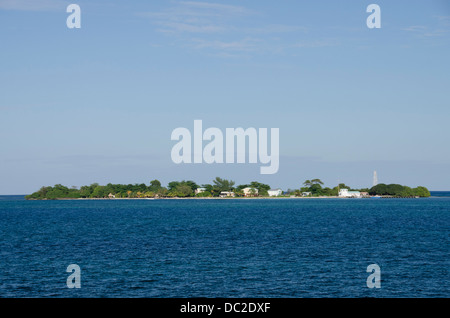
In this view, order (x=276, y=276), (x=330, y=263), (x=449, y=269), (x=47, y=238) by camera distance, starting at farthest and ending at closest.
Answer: (x=47, y=238), (x=330, y=263), (x=449, y=269), (x=276, y=276)

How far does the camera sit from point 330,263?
5288 centimetres

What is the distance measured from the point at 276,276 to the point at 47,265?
26.3m

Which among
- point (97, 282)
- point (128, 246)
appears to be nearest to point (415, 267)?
point (97, 282)

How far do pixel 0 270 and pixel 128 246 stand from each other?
75.5 feet

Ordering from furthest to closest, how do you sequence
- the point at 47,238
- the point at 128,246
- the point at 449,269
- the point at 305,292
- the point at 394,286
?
the point at 47,238
the point at 128,246
the point at 449,269
the point at 394,286
the point at 305,292
